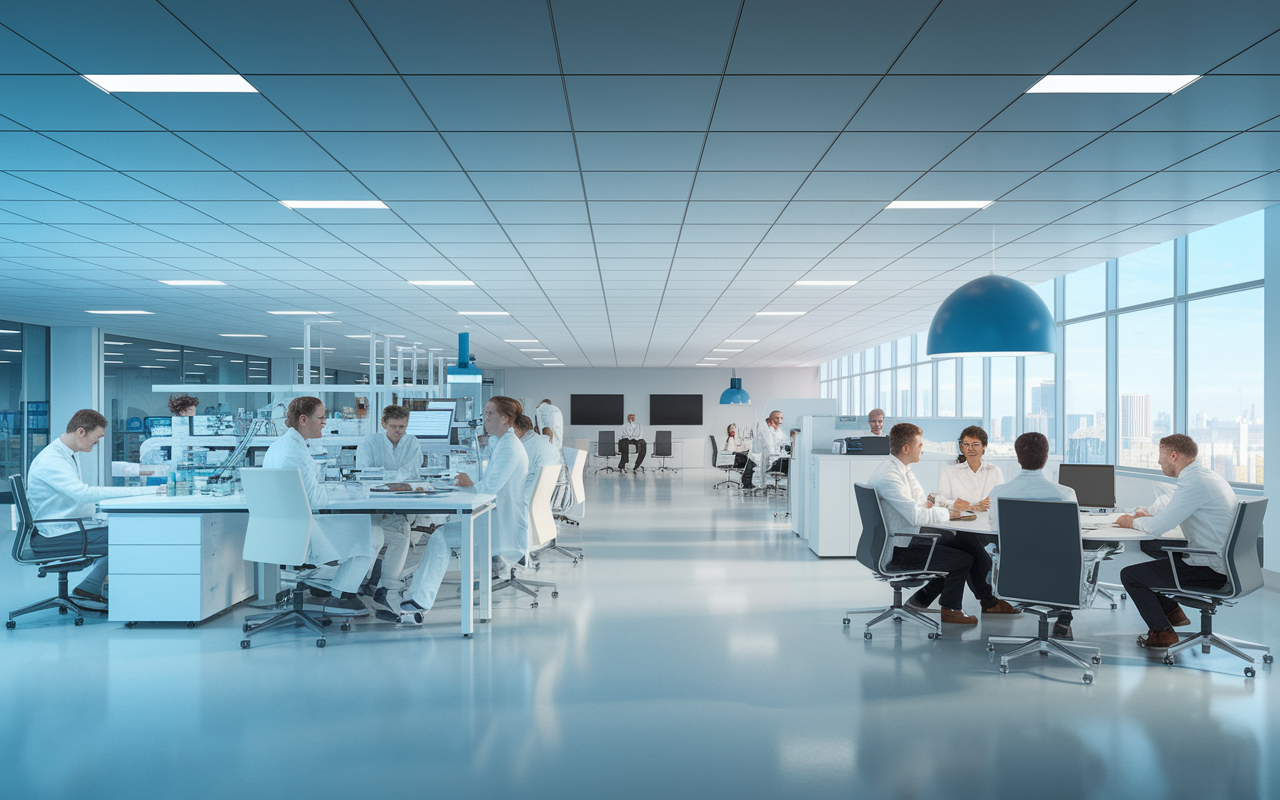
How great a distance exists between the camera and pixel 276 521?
177 inches

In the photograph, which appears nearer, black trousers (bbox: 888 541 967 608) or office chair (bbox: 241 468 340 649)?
office chair (bbox: 241 468 340 649)

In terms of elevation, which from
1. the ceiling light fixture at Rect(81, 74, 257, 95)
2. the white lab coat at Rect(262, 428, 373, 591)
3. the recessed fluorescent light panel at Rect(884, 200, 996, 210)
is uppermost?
the ceiling light fixture at Rect(81, 74, 257, 95)

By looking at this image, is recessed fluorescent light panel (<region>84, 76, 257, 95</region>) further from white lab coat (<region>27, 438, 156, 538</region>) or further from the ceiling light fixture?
white lab coat (<region>27, 438, 156, 538</region>)

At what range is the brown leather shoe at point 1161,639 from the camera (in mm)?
4398

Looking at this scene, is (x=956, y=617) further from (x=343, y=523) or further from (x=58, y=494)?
(x=58, y=494)

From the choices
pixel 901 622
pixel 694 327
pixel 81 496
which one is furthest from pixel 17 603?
pixel 694 327

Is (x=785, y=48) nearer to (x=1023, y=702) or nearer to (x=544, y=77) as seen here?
(x=544, y=77)

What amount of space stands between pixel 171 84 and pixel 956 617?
16.9 feet

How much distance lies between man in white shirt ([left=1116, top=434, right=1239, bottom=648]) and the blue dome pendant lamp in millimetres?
931

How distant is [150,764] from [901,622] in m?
4.07

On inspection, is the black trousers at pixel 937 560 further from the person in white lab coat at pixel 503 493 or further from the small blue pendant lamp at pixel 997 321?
the person in white lab coat at pixel 503 493

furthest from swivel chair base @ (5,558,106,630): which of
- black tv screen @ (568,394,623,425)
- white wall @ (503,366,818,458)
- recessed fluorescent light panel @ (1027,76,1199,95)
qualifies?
black tv screen @ (568,394,623,425)

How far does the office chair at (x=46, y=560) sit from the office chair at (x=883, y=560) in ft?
15.9

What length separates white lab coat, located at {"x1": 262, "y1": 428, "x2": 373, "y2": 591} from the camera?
464cm
